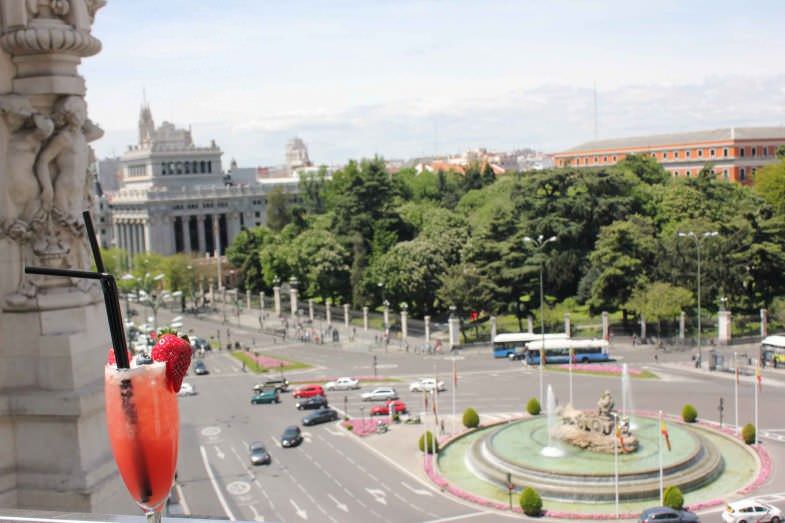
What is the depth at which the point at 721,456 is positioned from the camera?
2520cm

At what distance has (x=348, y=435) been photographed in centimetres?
2972

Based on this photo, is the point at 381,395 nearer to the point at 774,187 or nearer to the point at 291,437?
the point at 291,437

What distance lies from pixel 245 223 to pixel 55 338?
95512 millimetres

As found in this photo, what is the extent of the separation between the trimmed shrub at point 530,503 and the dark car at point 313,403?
1322 centimetres

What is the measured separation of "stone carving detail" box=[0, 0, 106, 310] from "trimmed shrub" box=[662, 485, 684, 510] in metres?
16.6

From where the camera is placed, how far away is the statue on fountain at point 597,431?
987 inches

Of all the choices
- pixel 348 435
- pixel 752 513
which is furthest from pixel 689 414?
pixel 348 435

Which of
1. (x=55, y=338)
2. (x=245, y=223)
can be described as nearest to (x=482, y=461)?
(x=55, y=338)

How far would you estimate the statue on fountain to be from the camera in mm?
25078

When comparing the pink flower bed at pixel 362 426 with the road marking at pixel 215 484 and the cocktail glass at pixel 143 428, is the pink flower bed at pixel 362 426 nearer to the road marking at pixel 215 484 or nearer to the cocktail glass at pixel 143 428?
the road marking at pixel 215 484

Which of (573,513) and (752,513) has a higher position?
(752,513)

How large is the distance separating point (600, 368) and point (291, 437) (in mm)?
15867

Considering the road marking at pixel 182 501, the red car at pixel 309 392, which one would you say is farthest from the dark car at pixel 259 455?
the red car at pixel 309 392

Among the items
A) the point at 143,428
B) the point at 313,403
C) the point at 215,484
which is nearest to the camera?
the point at 143,428
